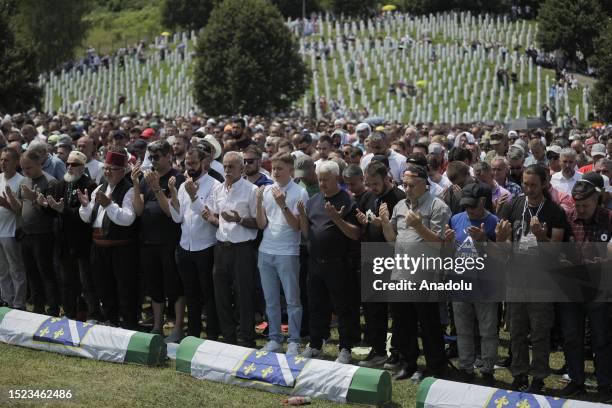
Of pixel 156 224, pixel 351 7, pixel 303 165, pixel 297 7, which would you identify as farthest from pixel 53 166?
pixel 297 7

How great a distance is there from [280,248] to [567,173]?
4124 mm

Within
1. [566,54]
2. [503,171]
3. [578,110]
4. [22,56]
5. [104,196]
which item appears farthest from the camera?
[566,54]

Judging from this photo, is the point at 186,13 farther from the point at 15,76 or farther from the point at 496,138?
the point at 496,138

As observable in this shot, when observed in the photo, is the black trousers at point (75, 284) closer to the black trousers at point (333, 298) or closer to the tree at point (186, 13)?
the black trousers at point (333, 298)

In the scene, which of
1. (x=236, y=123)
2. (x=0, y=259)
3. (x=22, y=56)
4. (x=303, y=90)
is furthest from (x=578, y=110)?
(x=0, y=259)

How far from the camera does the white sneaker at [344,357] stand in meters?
9.44

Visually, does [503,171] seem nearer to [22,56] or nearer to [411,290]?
[411,290]

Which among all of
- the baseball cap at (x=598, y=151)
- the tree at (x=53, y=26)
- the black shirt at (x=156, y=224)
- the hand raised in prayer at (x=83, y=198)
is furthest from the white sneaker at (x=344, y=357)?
the tree at (x=53, y=26)

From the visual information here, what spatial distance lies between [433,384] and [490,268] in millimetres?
1544

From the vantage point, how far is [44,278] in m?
11.5

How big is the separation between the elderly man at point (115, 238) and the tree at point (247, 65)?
3316cm

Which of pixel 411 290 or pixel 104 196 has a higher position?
pixel 104 196

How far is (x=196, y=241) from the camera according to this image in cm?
1024

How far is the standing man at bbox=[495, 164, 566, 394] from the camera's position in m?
8.34
